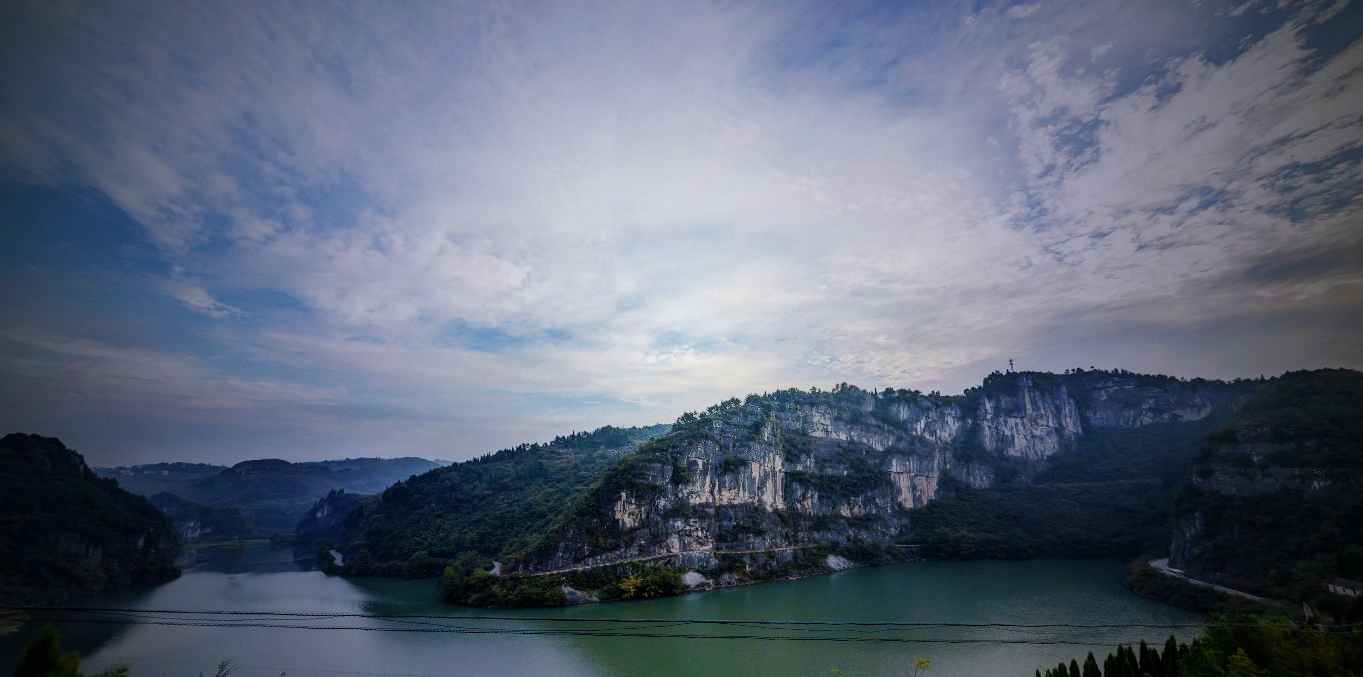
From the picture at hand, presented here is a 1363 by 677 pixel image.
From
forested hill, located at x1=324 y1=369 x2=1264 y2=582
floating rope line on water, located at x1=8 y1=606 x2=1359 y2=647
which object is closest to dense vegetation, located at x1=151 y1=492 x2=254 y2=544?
forested hill, located at x1=324 y1=369 x2=1264 y2=582

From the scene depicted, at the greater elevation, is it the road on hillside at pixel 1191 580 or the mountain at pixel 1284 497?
the mountain at pixel 1284 497

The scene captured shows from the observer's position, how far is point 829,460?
90.9 metres

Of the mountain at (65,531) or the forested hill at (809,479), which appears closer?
the mountain at (65,531)

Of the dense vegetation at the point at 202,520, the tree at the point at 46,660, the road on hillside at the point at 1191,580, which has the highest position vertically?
the tree at the point at 46,660

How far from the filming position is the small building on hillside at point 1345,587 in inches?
1227

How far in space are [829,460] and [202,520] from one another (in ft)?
439

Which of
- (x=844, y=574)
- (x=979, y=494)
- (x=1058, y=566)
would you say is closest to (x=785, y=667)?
(x=844, y=574)

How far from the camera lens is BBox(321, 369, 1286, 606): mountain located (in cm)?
5800

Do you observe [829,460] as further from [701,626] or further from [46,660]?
[46,660]

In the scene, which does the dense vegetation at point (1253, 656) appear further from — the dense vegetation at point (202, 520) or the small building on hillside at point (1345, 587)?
the dense vegetation at point (202, 520)

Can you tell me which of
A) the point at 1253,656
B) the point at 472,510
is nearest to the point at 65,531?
the point at 472,510

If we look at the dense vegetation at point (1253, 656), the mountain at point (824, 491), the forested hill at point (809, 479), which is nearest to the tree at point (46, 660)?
the mountain at point (824, 491)

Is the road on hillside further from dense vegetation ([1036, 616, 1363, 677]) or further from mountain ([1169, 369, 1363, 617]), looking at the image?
dense vegetation ([1036, 616, 1363, 677])

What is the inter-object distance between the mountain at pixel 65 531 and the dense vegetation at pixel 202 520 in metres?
52.1
